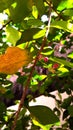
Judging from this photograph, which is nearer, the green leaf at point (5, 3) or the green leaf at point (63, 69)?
the green leaf at point (5, 3)

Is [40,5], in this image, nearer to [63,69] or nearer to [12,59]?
[12,59]

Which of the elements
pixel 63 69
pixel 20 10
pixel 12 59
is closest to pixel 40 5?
pixel 20 10

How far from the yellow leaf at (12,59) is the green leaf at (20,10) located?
0.53 ft

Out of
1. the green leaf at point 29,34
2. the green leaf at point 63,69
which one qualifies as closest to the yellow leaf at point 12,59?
the green leaf at point 29,34

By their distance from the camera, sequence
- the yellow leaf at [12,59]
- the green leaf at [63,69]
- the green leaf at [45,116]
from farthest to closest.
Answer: the green leaf at [63,69], the green leaf at [45,116], the yellow leaf at [12,59]

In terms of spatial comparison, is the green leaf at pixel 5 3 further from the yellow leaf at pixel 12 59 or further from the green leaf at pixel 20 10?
the yellow leaf at pixel 12 59

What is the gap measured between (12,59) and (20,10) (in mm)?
193

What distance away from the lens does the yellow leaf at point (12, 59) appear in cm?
43

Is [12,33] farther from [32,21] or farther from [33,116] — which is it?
[33,116]

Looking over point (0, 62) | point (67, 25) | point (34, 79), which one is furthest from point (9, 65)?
point (34, 79)

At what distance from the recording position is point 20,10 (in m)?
0.60

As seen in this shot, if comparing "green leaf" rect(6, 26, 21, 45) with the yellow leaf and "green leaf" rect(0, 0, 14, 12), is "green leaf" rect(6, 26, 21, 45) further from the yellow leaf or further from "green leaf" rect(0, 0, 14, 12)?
the yellow leaf

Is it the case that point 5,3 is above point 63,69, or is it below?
below

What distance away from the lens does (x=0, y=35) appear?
1235mm
